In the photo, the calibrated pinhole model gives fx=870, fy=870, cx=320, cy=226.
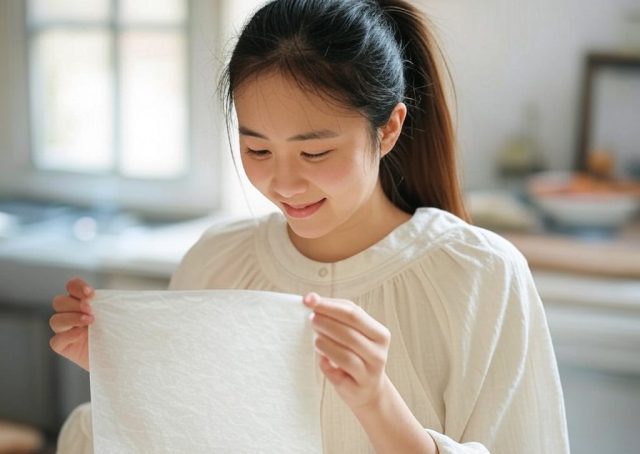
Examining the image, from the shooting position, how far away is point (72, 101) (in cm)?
265

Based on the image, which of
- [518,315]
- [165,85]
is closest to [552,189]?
[165,85]

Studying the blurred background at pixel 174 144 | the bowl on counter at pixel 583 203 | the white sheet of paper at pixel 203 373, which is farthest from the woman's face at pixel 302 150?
the bowl on counter at pixel 583 203

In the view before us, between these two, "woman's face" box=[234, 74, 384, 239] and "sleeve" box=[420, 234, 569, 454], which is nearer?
"woman's face" box=[234, 74, 384, 239]

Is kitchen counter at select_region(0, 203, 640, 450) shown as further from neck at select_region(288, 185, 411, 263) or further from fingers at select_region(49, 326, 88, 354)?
→ fingers at select_region(49, 326, 88, 354)

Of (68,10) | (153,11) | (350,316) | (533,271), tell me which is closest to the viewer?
(350,316)

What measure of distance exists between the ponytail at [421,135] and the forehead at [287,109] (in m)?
0.18

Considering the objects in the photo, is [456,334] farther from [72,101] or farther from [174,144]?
[72,101]

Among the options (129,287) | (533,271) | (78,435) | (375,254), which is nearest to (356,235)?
(375,254)

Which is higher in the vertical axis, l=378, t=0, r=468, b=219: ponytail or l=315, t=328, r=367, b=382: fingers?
l=378, t=0, r=468, b=219: ponytail

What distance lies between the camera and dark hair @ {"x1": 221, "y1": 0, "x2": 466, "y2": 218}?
0.91 meters

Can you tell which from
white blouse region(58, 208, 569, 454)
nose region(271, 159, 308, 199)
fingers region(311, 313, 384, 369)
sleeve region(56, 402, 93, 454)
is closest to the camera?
fingers region(311, 313, 384, 369)

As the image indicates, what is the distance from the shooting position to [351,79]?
2.99ft

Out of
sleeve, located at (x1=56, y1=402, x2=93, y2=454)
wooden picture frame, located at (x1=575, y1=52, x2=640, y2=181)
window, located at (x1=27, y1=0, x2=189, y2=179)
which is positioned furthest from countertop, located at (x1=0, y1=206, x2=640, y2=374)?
sleeve, located at (x1=56, y1=402, x2=93, y2=454)

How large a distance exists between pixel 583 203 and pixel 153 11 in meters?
1.30
